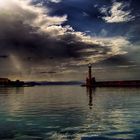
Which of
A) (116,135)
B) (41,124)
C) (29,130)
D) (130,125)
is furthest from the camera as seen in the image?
(41,124)

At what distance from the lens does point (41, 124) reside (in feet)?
119

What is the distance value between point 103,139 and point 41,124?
10.7m

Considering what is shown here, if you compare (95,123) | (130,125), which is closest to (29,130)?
(95,123)

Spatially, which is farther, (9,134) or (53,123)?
(53,123)

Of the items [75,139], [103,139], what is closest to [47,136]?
[75,139]

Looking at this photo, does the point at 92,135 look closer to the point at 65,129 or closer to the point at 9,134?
the point at 65,129

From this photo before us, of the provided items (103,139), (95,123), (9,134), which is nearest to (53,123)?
(95,123)

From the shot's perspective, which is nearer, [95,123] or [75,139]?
[75,139]

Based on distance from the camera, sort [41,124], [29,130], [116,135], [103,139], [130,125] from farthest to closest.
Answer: [41,124], [130,125], [29,130], [116,135], [103,139]

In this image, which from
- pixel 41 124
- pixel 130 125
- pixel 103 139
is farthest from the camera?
pixel 41 124

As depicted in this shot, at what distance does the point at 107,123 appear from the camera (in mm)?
35562

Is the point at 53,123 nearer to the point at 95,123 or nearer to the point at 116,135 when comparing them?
the point at 95,123

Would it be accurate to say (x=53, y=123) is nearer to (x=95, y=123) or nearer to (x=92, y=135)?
(x=95, y=123)

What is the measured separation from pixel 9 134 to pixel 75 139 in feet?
19.6
